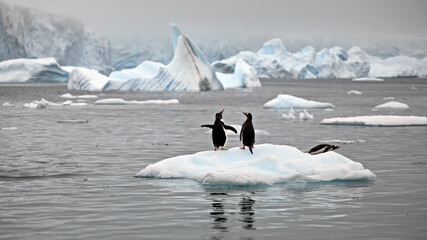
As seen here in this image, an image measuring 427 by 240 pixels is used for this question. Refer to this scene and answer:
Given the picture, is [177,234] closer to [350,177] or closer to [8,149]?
[350,177]

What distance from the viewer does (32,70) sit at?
95.2 metres

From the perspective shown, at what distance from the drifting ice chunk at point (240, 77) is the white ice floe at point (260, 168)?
77.2 metres

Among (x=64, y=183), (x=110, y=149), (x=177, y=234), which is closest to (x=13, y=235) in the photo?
(x=177, y=234)

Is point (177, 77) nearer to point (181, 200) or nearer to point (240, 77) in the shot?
point (240, 77)

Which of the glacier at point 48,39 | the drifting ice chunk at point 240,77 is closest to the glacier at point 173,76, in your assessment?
the drifting ice chunk at point 240,77

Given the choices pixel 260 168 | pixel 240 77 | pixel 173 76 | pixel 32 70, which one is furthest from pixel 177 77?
pixel 260 168

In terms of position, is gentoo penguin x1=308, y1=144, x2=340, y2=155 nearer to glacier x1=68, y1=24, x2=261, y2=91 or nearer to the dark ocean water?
the dark ocean water

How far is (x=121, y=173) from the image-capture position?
1319cm

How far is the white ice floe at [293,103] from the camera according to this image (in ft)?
132

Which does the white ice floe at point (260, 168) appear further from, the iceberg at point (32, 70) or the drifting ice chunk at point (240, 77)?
the iceberg at point (32, 70)

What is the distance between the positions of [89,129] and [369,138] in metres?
11.0

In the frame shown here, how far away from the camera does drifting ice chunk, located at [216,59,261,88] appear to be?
296 ft

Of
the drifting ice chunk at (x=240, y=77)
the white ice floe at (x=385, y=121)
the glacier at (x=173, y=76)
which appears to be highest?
the white ice floe at (x=385, y=121)

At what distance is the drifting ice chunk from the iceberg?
24925 mm
